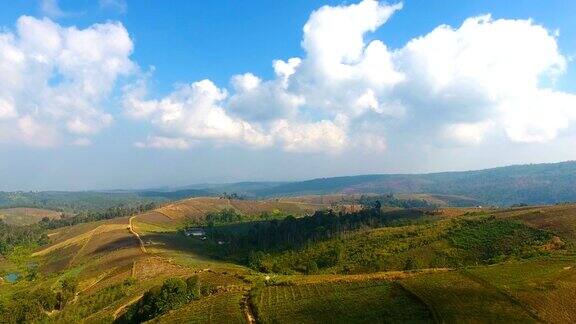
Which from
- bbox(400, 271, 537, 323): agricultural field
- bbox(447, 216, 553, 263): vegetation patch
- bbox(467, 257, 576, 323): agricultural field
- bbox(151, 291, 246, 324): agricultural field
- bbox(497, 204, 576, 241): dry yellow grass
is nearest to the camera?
bbox(400, 271, 537, 323): agricultural field

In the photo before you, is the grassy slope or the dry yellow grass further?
the dry yellow grass

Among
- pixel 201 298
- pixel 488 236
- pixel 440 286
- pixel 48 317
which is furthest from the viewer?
pixel 488 236

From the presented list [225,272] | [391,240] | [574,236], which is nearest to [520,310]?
[574,236]

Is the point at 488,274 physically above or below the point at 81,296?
above

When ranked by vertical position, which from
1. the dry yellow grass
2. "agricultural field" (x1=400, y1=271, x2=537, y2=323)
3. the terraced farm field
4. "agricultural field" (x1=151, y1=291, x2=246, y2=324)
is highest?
the dry yellow grass

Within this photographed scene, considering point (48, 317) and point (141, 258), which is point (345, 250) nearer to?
point (141, 258)

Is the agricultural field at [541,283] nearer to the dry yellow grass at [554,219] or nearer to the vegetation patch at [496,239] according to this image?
the vegetation patch at [496,239]

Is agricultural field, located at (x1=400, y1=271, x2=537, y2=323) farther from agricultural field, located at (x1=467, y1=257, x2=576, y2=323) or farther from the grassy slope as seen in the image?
agricultural field, located at (x1=467, y1=257, x2=576, y2=323)

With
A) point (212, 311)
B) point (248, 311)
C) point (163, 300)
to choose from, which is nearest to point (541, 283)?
point (248, 311)

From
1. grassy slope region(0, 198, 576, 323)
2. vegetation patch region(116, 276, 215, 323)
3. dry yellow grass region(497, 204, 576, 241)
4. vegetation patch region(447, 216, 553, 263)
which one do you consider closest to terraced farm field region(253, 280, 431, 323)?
grassy slope region(0, 198, 576, 323)
